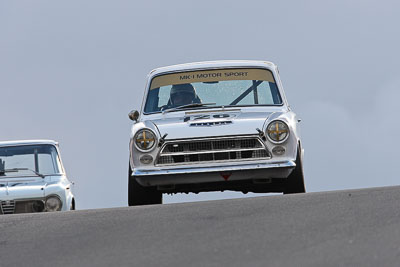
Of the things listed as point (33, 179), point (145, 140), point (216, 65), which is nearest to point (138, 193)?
point (145, 140)

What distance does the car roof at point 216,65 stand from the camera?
13469 millimetres

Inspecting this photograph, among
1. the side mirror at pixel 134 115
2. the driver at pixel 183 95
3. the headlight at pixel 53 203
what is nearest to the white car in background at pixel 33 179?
the headlight at pixel 53 203

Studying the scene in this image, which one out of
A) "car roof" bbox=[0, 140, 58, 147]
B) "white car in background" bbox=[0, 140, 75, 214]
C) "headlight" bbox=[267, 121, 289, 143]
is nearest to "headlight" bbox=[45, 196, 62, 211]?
"white car in background" bbox=[0, 140, 75, 214]

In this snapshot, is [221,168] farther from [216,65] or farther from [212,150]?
[216,65]

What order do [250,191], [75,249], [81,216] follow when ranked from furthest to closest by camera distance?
[250,191] < [81,216] < [75,249]

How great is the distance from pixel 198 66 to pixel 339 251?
714cm

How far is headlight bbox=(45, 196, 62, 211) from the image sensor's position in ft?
46.2

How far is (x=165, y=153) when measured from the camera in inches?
465

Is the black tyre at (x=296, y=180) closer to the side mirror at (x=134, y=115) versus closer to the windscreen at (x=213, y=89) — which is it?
the windscreen at (x=213, y=89)

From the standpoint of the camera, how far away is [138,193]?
39.8ft

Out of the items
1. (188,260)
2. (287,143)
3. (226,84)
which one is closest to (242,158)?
(287,143)

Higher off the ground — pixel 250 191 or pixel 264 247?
pixel 264 247

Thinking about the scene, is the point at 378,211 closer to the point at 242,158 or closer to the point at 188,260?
the point at 188,260

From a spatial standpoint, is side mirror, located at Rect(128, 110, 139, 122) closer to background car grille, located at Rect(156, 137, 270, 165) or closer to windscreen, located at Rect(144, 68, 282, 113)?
windscreen, located at Rect(144, 68, 282, 113)
